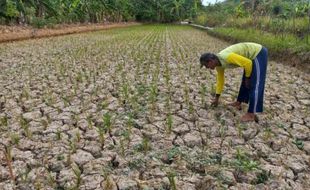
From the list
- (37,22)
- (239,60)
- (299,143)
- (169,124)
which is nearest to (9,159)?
(169,124)

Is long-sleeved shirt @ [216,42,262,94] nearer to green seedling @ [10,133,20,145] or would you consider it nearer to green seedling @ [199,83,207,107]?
green seedling @ [199,83,207,107]

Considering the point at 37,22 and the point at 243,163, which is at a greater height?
the point at 37,22

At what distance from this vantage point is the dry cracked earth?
119 inches

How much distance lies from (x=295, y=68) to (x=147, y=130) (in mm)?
5420

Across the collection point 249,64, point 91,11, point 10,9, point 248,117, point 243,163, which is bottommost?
point 243,163

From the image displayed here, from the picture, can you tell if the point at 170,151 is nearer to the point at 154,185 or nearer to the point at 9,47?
the point at 154,185

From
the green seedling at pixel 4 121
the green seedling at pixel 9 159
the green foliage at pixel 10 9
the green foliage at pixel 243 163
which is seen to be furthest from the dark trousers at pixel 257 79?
the green foliage at pixel 10 9

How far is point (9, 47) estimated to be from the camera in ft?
37.2

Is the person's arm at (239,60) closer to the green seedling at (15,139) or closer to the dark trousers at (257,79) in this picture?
the dark trousers at (257,79)

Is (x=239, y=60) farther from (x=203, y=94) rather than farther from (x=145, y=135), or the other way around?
(x=203, y=94)

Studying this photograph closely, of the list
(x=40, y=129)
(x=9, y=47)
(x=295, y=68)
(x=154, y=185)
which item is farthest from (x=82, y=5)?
(x=154, y=185)

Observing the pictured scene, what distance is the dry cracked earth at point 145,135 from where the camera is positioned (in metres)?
3.03

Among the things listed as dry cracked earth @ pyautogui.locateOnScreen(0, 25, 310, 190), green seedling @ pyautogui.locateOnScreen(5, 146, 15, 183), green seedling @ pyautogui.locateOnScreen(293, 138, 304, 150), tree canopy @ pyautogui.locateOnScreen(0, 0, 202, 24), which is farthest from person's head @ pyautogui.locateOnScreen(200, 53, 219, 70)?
tree canopy @ pyautogui.locateOnScreen(0, 0, 202, 24)

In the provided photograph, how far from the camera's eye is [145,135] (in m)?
3.92
